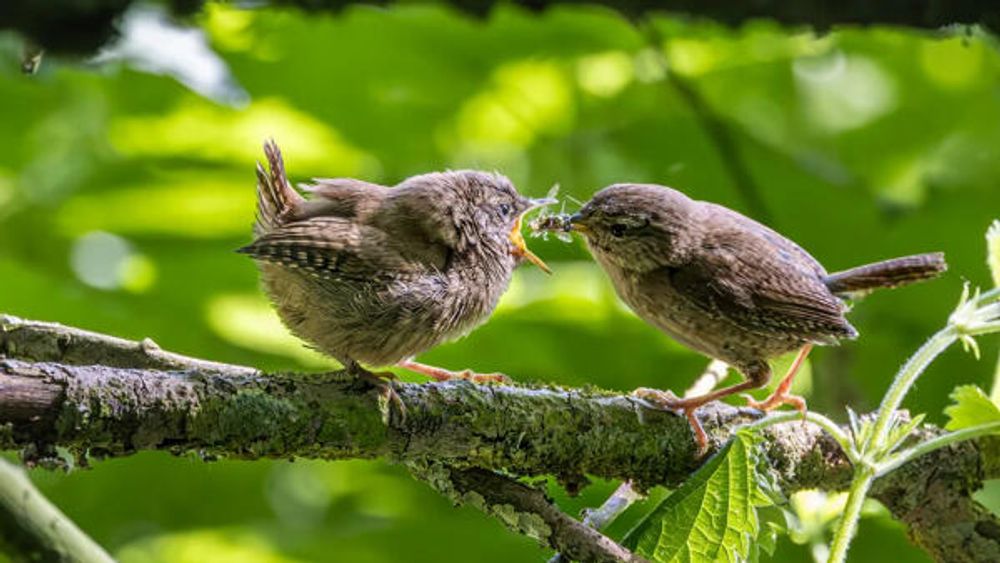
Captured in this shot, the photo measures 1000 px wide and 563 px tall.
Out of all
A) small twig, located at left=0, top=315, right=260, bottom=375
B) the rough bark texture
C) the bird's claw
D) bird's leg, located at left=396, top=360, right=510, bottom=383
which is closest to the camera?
the rough bark texture

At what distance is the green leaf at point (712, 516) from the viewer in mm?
2709

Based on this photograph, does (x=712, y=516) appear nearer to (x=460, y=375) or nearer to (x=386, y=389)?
(x=386, y=389)

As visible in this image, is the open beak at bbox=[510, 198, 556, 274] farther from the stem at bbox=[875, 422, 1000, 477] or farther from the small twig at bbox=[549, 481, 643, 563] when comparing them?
the stem at bbox=[875, 422, 1000, 477]

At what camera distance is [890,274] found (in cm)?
389

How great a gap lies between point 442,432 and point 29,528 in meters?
0.95

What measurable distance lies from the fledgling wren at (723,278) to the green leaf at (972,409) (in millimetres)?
890

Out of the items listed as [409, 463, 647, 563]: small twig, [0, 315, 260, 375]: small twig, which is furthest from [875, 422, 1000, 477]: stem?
[0, 315, 260, 375]: small twig

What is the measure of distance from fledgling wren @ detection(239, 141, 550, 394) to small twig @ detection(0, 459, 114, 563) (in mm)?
1227

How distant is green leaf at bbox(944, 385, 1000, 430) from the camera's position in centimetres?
266

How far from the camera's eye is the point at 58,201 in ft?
17.6

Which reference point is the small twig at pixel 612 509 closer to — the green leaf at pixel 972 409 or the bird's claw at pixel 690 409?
the bird's claw at pixel 690 409

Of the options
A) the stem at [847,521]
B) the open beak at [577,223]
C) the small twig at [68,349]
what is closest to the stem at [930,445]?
the stem at [847,521]

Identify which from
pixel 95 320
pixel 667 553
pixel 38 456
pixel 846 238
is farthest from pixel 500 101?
pixel 38 456

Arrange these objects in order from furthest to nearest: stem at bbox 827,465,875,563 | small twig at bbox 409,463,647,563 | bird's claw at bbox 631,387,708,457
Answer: bird's claw at bbox 631,387,708,457 → small twig at bbox 409,463,647,563 → stem at bbox 827,465,875,563
